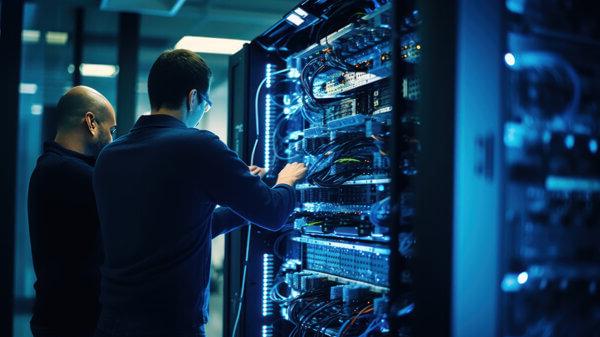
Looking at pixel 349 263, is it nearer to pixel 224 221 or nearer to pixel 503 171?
pixel 224 221

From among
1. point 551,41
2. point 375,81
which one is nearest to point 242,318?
point 375,81

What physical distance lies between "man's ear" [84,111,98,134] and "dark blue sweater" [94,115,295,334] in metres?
0.55

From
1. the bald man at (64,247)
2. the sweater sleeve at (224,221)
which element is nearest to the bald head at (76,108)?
the bald man at (64,247)

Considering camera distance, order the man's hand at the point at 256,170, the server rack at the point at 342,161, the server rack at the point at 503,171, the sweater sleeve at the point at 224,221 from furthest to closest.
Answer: the man's hand at the point at 256,170
the sweater sleeve at the point at 224,221
the server rack at the point at 342,161
the server rack at the point at 503,171

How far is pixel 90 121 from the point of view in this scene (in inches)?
89.6

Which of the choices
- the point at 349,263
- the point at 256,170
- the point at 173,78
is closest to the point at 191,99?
the point at 173,78

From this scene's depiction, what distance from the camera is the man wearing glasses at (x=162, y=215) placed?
66.4 inches

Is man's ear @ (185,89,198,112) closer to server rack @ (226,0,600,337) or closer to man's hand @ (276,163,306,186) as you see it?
man's hand @ (276,163,306,186)

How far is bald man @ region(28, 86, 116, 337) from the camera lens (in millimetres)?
2066

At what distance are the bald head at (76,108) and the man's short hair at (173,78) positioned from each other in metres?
0.49

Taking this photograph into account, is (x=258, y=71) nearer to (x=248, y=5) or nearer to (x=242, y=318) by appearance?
(x=242, y=318)

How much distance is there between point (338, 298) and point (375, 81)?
0.82 meters

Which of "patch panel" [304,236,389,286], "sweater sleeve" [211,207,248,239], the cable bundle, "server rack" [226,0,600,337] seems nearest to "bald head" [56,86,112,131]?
"sweater sleeve" [211,207,248,239]

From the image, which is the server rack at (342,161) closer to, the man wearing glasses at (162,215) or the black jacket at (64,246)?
the man wearing glasses at (162,215)
